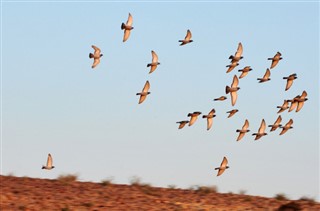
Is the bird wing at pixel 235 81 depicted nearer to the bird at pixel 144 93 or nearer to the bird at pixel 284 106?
the bird at pixel 284 106

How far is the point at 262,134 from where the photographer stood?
191 feet

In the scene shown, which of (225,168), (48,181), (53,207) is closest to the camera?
(53,207)

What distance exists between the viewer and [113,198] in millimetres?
43750

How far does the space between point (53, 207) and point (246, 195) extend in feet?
32.0

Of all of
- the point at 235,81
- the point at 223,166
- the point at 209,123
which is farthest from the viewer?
the point at 209,123

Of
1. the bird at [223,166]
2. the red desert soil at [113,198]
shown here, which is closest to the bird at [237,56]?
the bird at [223,166]

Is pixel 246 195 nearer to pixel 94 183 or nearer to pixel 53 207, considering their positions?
pixel 94 183

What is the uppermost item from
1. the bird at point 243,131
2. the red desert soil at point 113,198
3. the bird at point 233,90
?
Result: the bird at point 233,90

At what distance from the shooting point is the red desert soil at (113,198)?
41.8 m

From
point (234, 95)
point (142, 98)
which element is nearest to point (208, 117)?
point (234, 95)

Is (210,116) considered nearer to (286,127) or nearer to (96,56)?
(286,127)

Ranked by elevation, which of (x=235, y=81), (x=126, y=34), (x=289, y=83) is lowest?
(x=235, y=81)

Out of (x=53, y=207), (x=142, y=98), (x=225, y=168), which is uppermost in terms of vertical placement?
(x=142, y=98)

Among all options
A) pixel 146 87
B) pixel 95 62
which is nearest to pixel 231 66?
pixel 146 87
